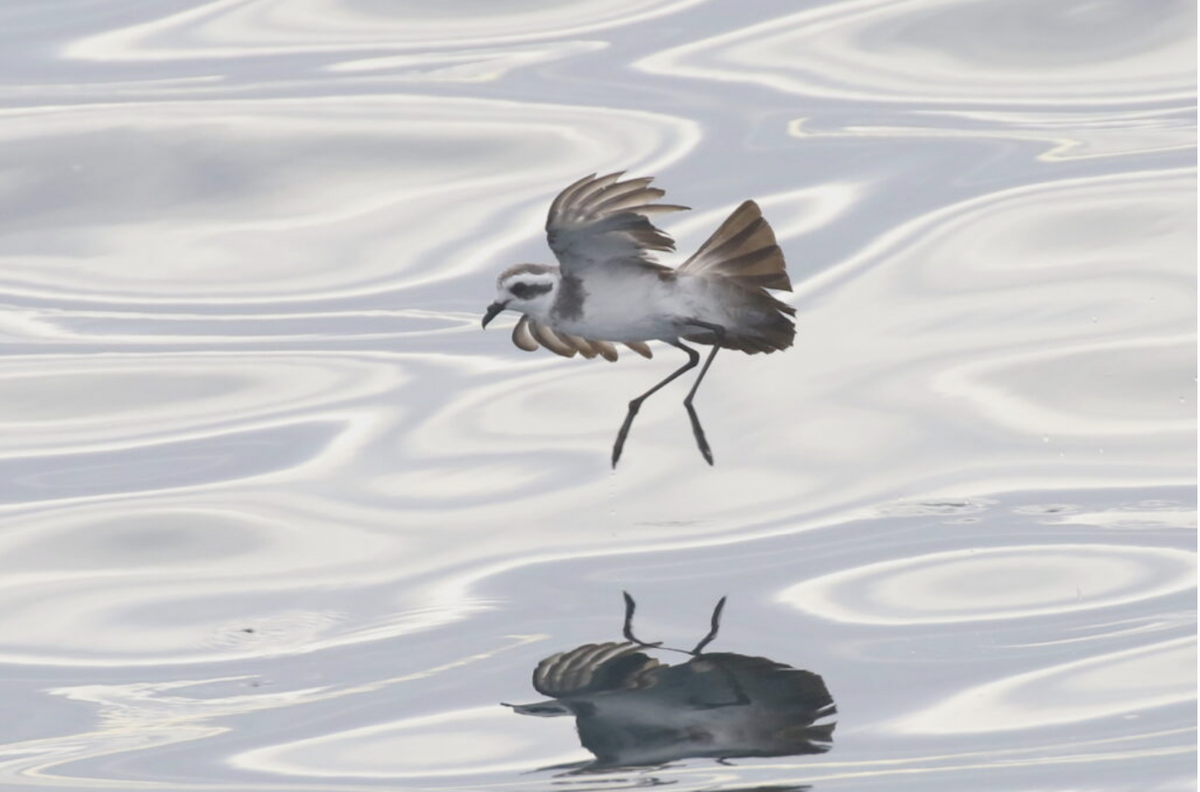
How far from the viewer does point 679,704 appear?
8.24 m

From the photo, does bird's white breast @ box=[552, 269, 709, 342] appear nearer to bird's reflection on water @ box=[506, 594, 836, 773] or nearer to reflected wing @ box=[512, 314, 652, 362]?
reflected wing @ box=[512, 314, 652, 362]

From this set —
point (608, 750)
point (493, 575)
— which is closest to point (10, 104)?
point (493, 575)

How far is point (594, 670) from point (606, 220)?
200 cm

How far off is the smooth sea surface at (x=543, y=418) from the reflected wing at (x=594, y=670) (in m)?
0.12

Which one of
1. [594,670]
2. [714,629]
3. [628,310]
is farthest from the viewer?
[628,310]

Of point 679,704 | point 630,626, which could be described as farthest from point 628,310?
point 679,704

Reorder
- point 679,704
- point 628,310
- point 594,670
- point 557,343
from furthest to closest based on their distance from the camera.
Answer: point 557,343, point 628,310, point 594,670, point 679,704

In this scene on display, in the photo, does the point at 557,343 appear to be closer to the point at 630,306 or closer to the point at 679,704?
the point at 630,306

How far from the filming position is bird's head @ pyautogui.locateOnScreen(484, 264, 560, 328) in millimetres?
10039

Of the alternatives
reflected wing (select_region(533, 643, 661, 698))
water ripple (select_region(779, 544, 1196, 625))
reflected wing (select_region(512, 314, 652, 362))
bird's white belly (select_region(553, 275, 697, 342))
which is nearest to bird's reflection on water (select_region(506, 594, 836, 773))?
reflected wing (select_region(533, 643, 661, 698))

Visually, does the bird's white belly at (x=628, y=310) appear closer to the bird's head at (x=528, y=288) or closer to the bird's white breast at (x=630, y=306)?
the bird's white breast at (x=630, y=306)

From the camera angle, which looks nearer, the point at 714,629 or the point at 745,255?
the point at 714,629

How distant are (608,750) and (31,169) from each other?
10.6 metres

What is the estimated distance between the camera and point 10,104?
60.1ft
